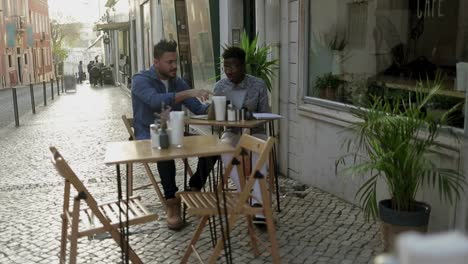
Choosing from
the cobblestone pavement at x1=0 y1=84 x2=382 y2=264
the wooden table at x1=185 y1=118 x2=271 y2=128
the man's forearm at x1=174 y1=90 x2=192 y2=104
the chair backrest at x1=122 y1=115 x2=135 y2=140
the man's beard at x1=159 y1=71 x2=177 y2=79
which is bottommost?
the cobblestone pavement at x1=0 y1=84 x2=382 y2=264

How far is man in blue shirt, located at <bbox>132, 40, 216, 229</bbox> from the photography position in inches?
168

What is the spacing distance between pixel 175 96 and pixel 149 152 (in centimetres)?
108

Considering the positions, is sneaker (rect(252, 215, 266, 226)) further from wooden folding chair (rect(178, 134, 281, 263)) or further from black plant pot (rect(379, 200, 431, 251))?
black plant pot (rect(379, 200, 431, 251))

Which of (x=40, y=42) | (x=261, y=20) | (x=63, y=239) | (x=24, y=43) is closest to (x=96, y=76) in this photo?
(x=24, y=43)

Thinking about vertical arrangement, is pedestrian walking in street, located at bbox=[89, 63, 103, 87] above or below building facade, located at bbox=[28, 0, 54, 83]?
below

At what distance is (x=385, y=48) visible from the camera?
17.4 ft

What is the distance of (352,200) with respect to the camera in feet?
16.4

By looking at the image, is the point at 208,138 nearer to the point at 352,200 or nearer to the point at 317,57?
the point at 352,200

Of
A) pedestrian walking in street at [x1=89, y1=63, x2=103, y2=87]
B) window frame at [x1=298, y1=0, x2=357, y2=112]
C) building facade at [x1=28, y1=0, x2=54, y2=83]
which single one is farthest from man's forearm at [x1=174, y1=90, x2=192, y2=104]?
building facade at [x1=28, y1=0, x2=54, y2=83]

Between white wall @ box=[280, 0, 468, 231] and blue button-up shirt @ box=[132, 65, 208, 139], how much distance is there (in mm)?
1467

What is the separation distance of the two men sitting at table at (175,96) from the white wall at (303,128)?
89 centimetres

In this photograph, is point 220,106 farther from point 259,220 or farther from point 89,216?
point 89,216

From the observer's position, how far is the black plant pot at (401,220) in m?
3.42

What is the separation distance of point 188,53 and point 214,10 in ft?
6.30
